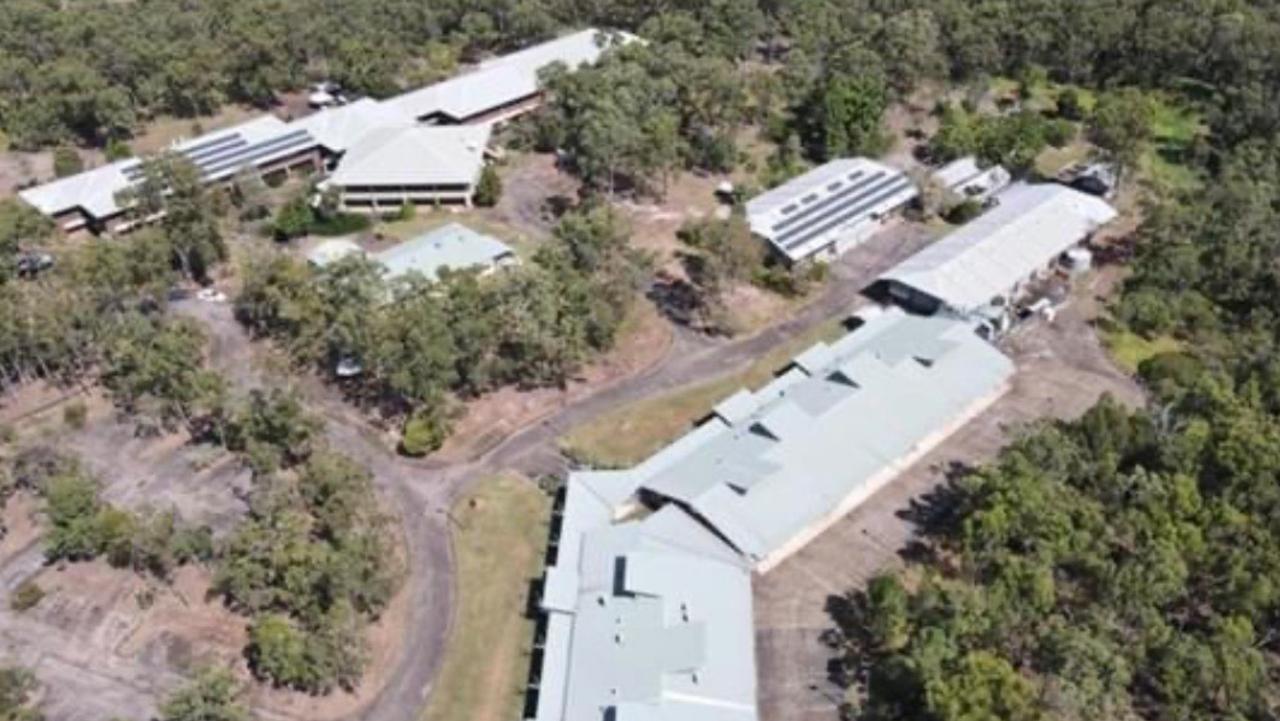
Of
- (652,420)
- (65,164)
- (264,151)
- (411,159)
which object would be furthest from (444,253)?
(65,164)

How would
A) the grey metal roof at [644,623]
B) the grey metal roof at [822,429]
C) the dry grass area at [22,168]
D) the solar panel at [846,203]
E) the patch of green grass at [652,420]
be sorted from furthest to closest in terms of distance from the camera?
the dry grass area at [22,168] < the solar panel at [846,203] < the patch of green grass at [652,420] < the grey metal roof at [822,429] < the grey metal roof at [644,623]

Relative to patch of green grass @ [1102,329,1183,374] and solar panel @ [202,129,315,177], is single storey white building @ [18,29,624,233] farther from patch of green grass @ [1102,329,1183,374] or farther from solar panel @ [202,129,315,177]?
patch of green grass @ [1102,329,1183,374]

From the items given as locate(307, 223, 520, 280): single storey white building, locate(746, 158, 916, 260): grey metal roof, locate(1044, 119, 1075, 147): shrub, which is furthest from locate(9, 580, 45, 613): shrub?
locate(1044, 119, 1075, 147): shrub

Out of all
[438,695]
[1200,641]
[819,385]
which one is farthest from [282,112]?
[1200,641]

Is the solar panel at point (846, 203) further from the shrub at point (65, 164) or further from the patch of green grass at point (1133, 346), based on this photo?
the shrub at point (65, 164)

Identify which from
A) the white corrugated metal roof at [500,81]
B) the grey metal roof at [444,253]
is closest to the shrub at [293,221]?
the grey metal roof at [444,253]

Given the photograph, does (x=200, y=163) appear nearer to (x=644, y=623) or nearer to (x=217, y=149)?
(x=217, y=149)

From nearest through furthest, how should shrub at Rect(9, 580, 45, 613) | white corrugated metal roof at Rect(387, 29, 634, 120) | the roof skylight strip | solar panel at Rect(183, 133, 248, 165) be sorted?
shrub at Rect(9, 580, 45, 613) → solar panel at Rect(183, 133, 248, 165) → the roof skylight strip → white corrugated metal roof at Rect(387, 29, 634, 120)
